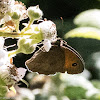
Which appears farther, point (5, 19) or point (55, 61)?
point (55, 61)

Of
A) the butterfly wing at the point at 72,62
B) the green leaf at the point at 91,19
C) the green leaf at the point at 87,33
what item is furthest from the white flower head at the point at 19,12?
the green leaf at the point at 91,19

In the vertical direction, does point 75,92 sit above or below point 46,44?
below

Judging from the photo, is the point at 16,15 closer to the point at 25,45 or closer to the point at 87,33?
the point at 25,45

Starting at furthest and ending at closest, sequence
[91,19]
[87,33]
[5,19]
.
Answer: [91,19] < [87,33] < [5,19]

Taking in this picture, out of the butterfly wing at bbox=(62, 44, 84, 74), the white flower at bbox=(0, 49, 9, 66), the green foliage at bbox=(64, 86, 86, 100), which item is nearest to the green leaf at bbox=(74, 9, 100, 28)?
the green foliage at bbox=(64, 86, 86, 100)

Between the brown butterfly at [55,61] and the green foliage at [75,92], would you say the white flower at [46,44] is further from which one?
the green foliage at [75,92]

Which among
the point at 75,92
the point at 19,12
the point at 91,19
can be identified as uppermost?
the point at 91,19

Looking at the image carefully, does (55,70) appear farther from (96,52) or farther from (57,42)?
(96,52)

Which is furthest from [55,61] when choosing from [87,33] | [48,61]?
[87,33]

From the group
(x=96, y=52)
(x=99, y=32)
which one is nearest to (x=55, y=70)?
(x=99, y=32)
